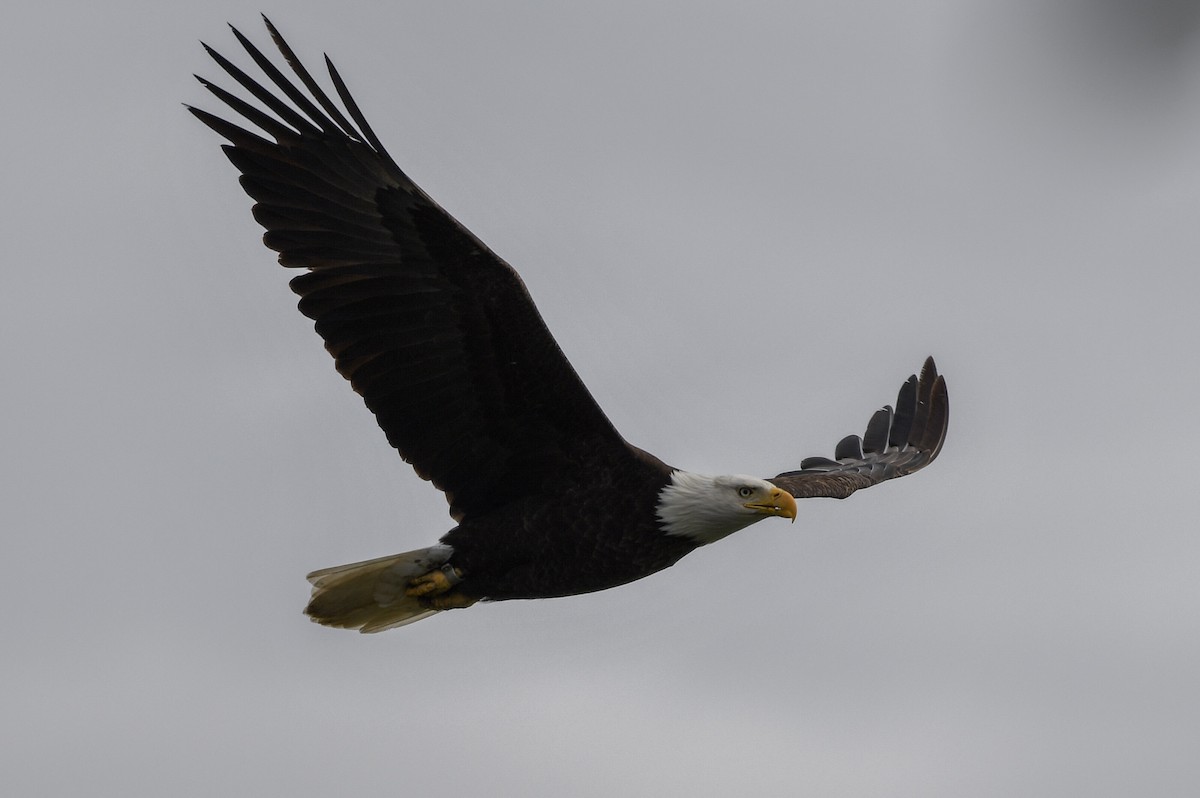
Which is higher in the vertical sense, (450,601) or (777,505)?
(777,505)

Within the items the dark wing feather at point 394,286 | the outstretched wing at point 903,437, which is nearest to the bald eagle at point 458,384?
the dark wing feather at point 394,286

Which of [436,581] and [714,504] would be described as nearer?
[714,504]

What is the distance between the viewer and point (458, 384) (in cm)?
710

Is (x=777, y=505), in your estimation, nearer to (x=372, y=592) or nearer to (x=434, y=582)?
(x=434, y=582)

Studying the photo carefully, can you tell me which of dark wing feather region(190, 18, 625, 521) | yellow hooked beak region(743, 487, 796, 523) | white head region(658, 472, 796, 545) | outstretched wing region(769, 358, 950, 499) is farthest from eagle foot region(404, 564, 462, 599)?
outstretched wing region(769, 358, 950, 499)

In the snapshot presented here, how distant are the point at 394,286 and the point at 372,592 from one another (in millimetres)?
2048

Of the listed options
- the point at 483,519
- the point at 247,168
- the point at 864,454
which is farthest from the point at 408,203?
the point at 864,454

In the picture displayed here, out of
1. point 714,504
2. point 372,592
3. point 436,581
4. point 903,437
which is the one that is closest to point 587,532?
point 714,504

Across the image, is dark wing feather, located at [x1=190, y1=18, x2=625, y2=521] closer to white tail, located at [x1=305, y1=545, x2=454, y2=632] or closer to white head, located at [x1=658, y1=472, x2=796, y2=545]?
white head, located at [x1=658, y1=472, x2=796, y2=545]

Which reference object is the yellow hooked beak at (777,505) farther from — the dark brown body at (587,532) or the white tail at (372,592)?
the white tail at (372,592)

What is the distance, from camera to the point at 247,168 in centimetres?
696

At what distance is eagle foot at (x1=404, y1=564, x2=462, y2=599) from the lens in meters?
7.55

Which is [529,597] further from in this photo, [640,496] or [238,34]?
[238,34]

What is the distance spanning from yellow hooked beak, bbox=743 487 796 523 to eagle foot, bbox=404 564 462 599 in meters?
1.76
